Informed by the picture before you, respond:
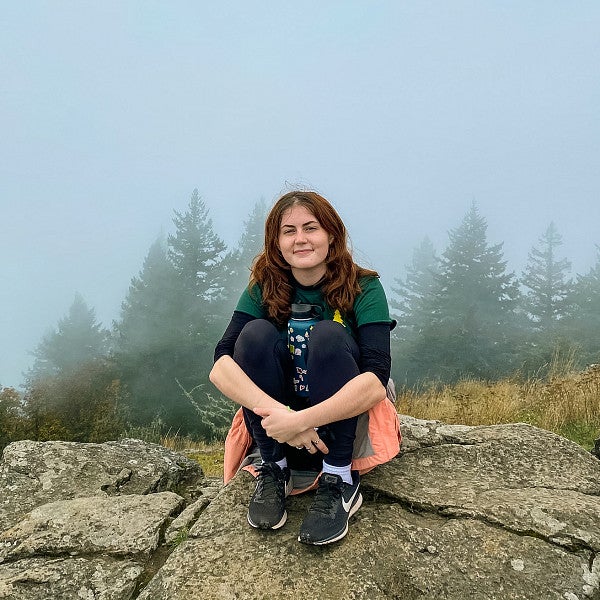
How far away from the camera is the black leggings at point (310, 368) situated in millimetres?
2518

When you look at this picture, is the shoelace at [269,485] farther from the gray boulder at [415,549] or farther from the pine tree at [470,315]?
the pine tree at [470,315]

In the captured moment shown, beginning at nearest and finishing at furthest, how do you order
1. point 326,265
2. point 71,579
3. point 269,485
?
point 71,579 → point 269,485 → point 326,265

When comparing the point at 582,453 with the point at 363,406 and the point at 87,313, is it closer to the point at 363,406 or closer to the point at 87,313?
the point at 363,406

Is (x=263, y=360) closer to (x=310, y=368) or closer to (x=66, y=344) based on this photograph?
(x=310, y=368)

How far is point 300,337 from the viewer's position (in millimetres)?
2799

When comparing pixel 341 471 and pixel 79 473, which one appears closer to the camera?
pixel 341 471

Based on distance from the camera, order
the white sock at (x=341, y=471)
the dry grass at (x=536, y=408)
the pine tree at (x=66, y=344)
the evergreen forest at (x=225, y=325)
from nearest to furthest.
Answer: the white sock at (x=341, y=471), the dry grass at (x=536, y=408), the evergreen forest at (x=225, y=325), the pine tree at (x=66, y=344)

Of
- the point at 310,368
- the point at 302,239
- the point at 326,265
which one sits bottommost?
the point at 310,368

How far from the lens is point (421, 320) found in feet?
110

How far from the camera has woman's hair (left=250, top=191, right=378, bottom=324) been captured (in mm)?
2833

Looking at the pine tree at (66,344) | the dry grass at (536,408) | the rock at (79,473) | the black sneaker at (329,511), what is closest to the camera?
the black sneaker at (329,511)

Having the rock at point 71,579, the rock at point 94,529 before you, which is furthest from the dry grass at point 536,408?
the rock at point 71,579

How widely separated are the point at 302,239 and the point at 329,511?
134cm

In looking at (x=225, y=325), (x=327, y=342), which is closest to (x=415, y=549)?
(x=327, y=342)
